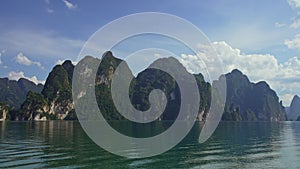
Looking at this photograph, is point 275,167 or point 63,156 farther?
point 63,156

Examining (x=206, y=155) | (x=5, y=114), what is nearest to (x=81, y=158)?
(x=206, y=155)

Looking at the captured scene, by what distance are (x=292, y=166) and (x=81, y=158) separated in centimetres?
2054

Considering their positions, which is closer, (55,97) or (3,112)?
(3,112)

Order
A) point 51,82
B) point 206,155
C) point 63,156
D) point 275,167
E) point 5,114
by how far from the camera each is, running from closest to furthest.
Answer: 1. point 275,167
2. point 63,156
3. point 206,155
4. point 5,114
5. point 51,82

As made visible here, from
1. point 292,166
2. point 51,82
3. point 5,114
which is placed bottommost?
point 292,166

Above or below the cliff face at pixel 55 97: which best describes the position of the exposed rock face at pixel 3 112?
below

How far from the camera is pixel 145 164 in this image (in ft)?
98.2

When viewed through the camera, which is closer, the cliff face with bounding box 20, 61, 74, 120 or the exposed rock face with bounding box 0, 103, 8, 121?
the exposed rock face with bounding box 0, 103, 8, 121

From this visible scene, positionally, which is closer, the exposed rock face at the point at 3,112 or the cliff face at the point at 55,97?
the exposed rock face at the point at 3,112

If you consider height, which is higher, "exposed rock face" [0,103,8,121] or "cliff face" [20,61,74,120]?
"cliff face" [20,61,74,120]

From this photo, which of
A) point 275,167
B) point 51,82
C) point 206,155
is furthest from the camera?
point 51,82

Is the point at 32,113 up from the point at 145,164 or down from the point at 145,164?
up

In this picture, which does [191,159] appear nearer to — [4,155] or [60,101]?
[4,155]

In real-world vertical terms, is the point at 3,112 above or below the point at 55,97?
below
